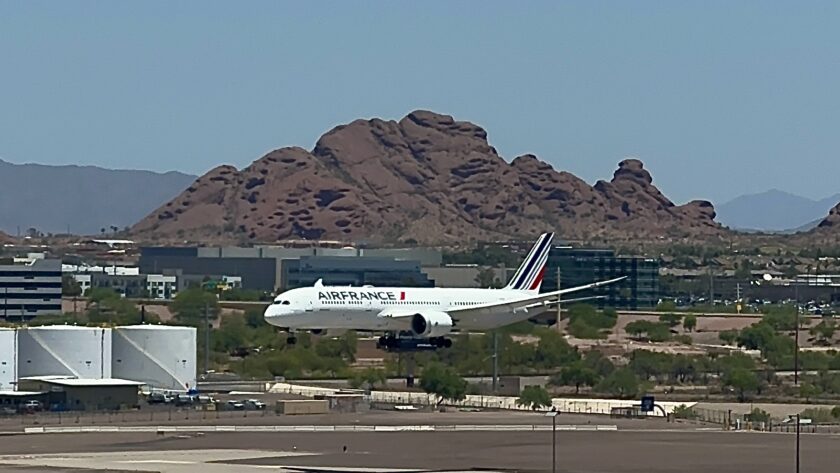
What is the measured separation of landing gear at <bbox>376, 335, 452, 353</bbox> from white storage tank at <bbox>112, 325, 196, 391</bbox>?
1763 centimetres

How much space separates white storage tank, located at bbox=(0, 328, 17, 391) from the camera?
125 m

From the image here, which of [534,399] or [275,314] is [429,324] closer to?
[275,314]

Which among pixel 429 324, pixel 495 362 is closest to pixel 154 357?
pixel 429 324

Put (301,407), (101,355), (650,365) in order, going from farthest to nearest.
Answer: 1. (650,365)
2. (101,355)
3. (301,407)

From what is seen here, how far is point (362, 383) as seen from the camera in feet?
458

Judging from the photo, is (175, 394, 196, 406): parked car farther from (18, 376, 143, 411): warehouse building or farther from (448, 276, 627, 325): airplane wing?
(448, 276, 627, 325): airplane wing

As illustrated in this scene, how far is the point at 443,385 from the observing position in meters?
132

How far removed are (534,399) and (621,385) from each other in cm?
1322

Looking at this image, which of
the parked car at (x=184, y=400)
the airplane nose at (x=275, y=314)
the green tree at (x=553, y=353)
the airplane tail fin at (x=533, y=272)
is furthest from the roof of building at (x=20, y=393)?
the green tree at (x=553, y=353)

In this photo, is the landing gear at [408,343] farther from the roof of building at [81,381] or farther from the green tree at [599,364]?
the roof of building at [81,381]

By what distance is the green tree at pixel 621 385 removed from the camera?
449ft

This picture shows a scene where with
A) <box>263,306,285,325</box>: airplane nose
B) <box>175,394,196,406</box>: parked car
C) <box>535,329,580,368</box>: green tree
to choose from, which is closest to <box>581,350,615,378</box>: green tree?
<box>535,329,580,368</box>: green tree

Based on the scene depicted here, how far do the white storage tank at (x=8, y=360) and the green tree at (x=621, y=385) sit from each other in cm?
3764

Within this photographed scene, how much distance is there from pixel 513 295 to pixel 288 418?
41.6m
